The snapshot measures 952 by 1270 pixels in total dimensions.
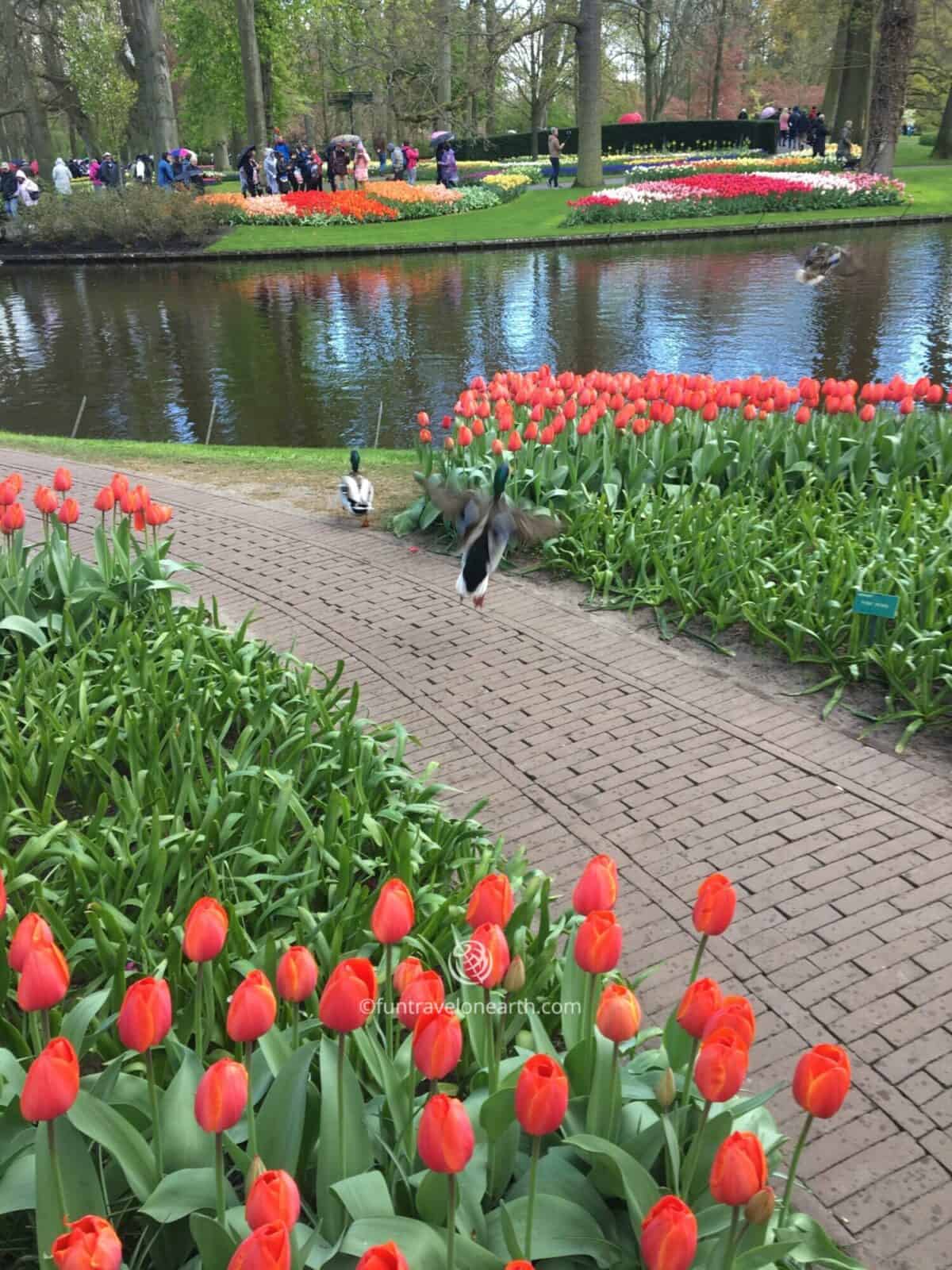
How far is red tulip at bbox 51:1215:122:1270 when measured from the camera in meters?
1.30

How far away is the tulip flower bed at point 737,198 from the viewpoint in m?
27.8

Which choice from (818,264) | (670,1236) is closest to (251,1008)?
(670,1236)

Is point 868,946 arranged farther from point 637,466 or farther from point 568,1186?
point 637,466

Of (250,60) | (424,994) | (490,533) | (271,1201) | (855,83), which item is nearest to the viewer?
(271,1201)

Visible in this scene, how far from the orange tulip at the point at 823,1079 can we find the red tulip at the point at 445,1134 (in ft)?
1.69

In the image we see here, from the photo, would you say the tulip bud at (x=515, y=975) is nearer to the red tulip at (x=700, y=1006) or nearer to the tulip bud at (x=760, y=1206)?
the red tulip at (x=700, y=1006)

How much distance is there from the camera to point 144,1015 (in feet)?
5.63

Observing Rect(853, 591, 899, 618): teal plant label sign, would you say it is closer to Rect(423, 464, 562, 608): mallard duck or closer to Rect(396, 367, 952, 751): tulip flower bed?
Rect(396, 367, 952, 751): tulip flower bed

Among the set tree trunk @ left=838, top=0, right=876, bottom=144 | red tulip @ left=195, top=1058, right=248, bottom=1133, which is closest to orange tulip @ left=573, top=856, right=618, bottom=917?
red tulip @ left=195, top=1058, right=248, bottom=1133

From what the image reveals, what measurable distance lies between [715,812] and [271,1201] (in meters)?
3.02

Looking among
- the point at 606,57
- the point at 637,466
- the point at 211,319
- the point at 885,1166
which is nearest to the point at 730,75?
the point at 606,57

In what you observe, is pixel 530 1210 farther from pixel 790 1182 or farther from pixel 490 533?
pixel 490 533

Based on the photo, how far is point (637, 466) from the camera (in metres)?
7.08

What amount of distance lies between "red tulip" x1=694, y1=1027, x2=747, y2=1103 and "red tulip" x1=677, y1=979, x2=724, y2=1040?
112 millimetres
